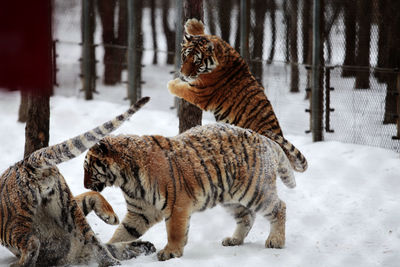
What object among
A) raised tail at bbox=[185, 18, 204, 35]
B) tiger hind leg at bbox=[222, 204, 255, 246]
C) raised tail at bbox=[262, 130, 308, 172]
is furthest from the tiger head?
raised tail at bbox=[185, 18, 204, 35]

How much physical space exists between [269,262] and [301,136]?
2.80 meters

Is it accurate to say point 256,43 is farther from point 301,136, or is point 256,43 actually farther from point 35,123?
point 35,123

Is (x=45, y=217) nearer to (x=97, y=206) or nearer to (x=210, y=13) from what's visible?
(x=97, y=206)

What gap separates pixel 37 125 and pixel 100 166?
113cm

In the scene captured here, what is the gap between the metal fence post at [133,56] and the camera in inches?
245

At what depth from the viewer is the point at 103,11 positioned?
7109mm

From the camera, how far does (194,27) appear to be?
366 centimetres

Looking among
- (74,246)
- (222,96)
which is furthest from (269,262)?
(222,96)

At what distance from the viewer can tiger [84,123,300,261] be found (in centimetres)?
247

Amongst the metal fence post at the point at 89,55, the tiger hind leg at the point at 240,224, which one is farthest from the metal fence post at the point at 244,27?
the tiger hind leg at the point at 240,224

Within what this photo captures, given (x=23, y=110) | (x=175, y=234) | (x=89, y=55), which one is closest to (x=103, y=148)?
(x=175, y=234)

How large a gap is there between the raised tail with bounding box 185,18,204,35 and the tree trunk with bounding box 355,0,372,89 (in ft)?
5.73

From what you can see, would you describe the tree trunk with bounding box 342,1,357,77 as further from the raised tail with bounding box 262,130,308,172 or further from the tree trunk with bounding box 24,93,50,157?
the tree trunk with bounding box 24,93,50,157

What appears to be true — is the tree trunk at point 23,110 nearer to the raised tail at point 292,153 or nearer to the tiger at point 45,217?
the tiger at point 45,217
